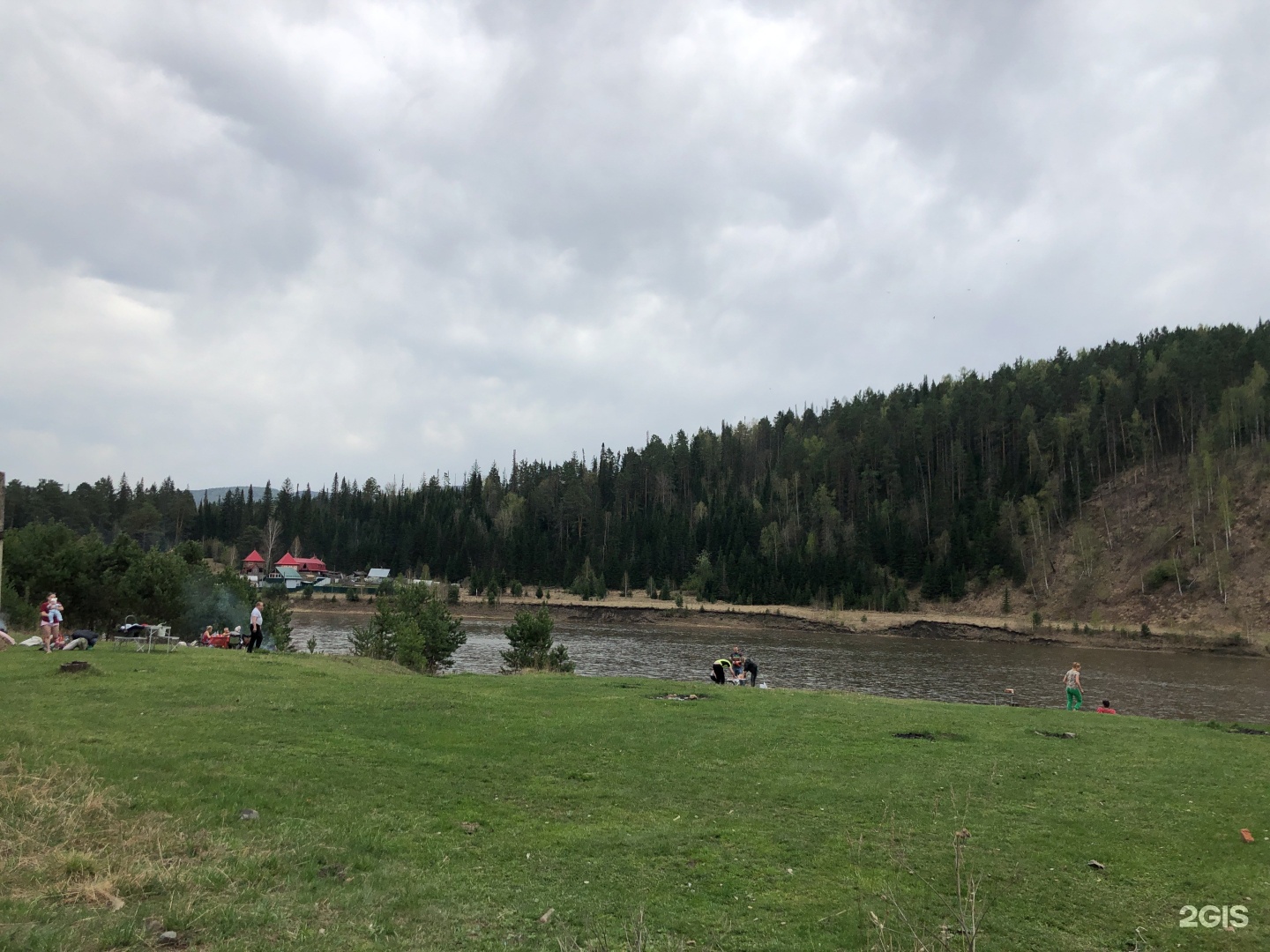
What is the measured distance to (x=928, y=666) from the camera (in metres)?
57.3

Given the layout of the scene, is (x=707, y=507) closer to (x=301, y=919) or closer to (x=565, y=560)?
(x=565, y=560)

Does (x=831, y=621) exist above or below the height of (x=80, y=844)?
below

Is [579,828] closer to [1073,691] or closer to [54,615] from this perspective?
[54,615]

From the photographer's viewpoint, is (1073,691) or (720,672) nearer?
(1073,691)

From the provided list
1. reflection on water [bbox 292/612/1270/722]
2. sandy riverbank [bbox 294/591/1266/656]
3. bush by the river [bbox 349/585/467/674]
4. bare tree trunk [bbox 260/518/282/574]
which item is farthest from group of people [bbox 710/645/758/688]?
bare tree trunk [bbox 260/518/282/574]

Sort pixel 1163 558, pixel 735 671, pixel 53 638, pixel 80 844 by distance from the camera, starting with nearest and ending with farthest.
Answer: pixel 80 844 < pixel 53 638 < pixel 735 671 < pixel 1163 558

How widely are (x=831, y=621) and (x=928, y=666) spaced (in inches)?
1525

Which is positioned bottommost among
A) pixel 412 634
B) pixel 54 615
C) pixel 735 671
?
pixel 735 671

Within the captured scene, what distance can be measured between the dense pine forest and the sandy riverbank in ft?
30.6

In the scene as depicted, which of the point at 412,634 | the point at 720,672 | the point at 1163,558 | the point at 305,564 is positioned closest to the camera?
the point at 720,672

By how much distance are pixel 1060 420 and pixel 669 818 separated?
5141 inches

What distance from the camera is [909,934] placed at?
6664mm

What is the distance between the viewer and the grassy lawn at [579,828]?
679 cm

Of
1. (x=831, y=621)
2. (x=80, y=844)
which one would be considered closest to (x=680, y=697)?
(x=80, y=844)
